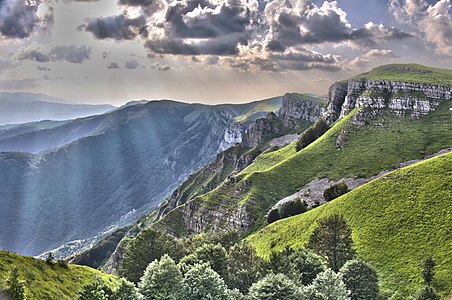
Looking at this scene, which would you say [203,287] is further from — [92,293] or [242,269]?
[242,269]

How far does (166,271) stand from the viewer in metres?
62.4

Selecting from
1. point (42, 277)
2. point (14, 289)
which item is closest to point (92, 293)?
point (14, 289)

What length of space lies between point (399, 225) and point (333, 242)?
51.8 feet

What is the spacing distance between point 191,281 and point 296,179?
392ft

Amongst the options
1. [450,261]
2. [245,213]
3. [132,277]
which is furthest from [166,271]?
[245,213]

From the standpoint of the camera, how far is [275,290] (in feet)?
190

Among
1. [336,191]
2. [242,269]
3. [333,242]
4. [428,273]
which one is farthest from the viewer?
[336,191]

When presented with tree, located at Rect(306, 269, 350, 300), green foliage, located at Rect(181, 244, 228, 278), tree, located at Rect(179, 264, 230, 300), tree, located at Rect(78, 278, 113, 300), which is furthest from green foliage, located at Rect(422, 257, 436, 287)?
tree, located at Rect(78, 278, 113, 300)

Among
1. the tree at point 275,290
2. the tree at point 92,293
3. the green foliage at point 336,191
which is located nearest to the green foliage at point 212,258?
the tree at point 275,290

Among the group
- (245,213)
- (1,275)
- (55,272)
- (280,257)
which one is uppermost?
(1,275)

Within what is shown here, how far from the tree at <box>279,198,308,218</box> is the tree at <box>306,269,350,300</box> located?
78240 mm

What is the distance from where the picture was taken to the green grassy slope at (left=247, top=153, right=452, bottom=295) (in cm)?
7519

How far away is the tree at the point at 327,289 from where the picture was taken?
189 ft

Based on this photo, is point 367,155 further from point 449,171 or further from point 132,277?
point 132,277
